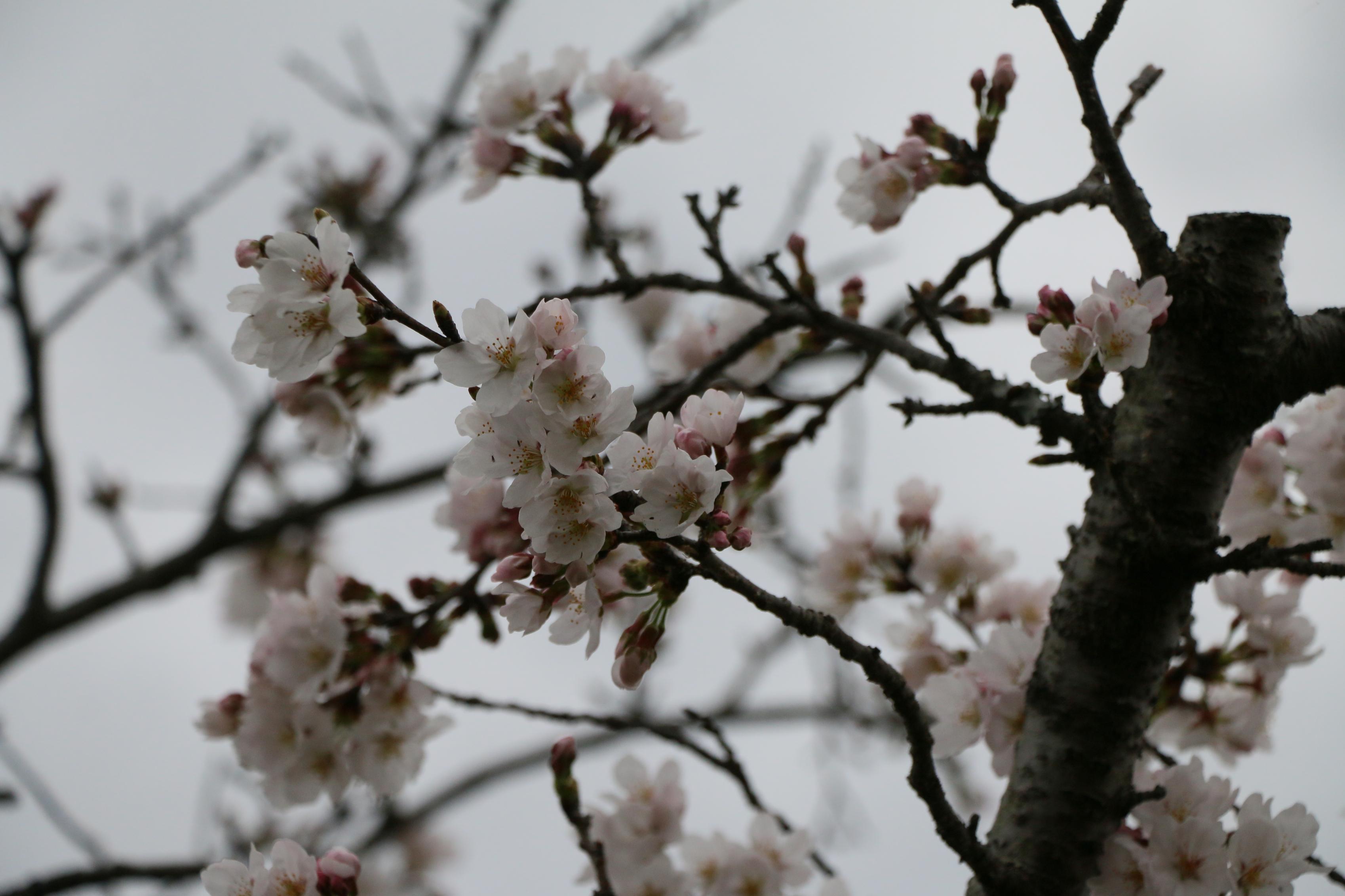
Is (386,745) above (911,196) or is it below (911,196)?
below

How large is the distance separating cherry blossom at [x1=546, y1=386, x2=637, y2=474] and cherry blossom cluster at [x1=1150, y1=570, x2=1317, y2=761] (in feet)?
3.93

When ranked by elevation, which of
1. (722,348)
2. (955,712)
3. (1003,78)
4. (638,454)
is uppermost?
(1003,78)

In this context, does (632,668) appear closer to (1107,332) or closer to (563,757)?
(563,757)

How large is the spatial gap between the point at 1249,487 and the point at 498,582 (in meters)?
1.38

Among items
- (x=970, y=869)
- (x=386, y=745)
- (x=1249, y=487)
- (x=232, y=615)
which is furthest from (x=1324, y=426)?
(x=232, y=615)

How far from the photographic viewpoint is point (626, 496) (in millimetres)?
896

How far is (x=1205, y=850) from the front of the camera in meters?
1.16

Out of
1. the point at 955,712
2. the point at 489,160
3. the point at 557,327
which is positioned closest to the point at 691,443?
the point at 557,327

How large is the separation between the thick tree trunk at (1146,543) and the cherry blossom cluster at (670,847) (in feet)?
1.93

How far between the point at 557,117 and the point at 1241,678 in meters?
1.58

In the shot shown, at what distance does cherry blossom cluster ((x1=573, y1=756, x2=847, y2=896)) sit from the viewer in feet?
5.44

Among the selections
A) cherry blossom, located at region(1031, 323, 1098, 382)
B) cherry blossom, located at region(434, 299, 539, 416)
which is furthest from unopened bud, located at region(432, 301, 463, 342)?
cherry blossom, located at region(1031, 323, 1098, 382)

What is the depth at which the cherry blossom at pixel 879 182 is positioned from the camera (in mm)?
1540

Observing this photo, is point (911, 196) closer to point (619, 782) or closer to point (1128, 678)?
point (1128, 678)
